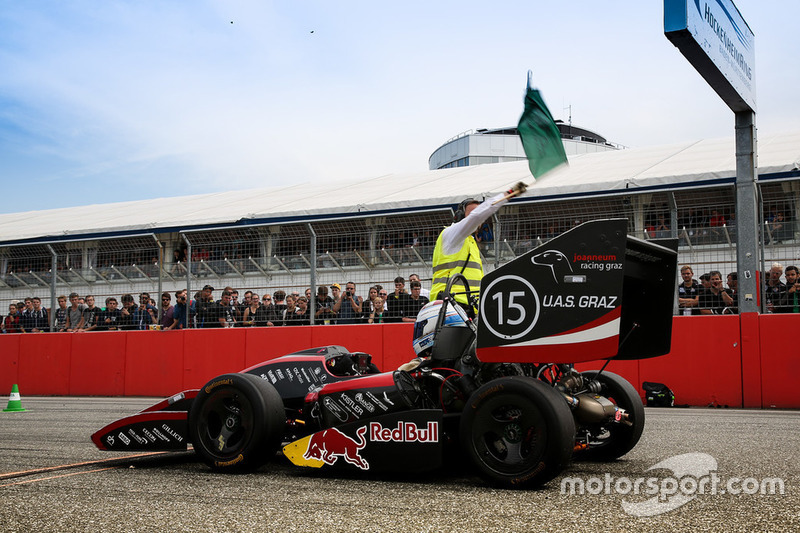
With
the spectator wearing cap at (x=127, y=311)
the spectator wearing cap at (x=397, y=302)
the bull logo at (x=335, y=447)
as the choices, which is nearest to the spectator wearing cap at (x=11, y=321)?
the spectator wearing cap at (x=127, y=311)

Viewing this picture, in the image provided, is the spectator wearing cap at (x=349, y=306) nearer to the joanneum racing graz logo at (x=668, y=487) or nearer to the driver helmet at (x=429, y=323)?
the driver helmet at (x=429, y=323)

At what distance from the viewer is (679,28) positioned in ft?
28.4

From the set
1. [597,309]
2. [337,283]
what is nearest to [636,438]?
[597,309]

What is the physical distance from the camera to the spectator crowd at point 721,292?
33.4ft

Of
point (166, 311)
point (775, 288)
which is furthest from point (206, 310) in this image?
point (775, 288)

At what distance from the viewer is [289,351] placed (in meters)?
12.6

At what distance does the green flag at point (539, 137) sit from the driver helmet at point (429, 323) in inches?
42.0

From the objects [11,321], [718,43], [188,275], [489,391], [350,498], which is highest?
[718,43]

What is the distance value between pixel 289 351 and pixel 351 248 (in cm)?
201

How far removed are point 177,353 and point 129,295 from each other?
1.53 metres

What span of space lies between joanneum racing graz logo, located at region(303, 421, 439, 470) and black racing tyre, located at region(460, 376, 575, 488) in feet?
0.93

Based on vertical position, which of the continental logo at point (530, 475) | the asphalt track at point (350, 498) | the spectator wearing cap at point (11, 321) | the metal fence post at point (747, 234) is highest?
the metal fence post at point (747, 234)

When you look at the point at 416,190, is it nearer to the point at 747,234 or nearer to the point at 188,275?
the point at 188,275

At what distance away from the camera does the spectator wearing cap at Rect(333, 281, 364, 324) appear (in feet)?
40.0
